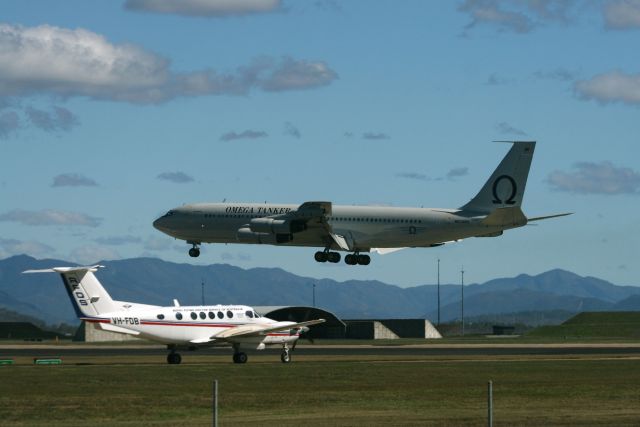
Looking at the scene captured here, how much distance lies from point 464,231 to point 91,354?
30905 millimetres

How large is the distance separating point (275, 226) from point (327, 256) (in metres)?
5.17

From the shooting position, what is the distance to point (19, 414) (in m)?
39.1

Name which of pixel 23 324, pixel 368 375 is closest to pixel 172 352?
pixel 368 375

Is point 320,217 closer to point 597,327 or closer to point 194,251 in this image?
point 194,251

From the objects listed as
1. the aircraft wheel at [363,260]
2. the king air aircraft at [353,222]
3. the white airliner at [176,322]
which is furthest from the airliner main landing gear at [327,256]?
the white airliner at [176,322]

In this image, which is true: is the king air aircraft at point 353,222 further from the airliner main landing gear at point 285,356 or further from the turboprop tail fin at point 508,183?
the airliner main landing gear at point 285,356

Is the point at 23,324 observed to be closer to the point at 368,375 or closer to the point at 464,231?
the point at 464,231

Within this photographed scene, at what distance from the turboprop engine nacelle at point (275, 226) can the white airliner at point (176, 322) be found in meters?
27.1

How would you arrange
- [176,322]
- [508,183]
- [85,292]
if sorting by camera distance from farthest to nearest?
[508,183] → [176,322] → [85,292]

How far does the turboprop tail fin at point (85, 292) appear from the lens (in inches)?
2458

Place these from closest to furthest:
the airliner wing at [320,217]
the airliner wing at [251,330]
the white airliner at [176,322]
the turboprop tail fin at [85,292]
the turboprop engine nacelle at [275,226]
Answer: the turboprop tail fin at [85,292]
the white airliner at [176,322]
the airliner wing at [251,330]
the airliner wing at [320,217]
the turboprop engine nacelle at [275,226]

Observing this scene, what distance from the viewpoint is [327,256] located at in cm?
9756

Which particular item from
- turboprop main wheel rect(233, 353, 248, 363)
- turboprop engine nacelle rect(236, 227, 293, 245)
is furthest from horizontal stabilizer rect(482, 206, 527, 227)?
turboprop main wheel rect(233, 353, 248, 363)

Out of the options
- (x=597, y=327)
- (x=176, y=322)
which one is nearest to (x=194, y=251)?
(x=176, y=322)
